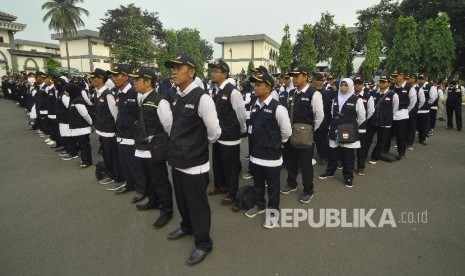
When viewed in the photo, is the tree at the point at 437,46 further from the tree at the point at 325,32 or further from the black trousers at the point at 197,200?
the black trousers at the point at 197,200

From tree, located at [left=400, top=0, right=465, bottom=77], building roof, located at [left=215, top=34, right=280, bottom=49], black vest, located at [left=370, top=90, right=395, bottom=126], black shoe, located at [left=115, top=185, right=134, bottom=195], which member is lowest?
black shoe, located at [left=115, top=185, right=134, bottom=195]

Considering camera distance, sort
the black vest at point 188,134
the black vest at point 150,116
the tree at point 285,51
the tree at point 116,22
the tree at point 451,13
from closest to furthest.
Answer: the black vest at point 188,134, the black vest at point 150,116, the tree at point 451,13, the tree at point 285,51, the tree at point 116,22

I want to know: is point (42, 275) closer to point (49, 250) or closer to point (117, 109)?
point (49, 250)

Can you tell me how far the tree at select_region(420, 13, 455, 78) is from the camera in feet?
71.7

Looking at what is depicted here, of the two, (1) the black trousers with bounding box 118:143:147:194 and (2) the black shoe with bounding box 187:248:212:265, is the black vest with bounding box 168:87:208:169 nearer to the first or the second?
(2) the black shoe with bounding box 187:248:212:265

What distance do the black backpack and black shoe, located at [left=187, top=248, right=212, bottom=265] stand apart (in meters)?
1.29

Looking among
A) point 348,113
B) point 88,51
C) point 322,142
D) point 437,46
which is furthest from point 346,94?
point 88,51

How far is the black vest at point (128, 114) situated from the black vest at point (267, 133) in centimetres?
201

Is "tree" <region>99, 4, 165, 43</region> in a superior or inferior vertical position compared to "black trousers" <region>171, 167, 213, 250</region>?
superior

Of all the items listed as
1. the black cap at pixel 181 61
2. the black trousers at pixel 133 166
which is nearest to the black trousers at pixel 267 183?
the black cap at pixel 181 61

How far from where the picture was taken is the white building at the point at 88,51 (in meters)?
49.9

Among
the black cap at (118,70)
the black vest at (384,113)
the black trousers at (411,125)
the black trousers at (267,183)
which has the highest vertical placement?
the black cap at (118,70)

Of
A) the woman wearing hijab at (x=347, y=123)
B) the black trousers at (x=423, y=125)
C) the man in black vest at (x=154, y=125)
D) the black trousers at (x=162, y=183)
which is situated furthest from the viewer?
the black trousers at (x=423, y=125)

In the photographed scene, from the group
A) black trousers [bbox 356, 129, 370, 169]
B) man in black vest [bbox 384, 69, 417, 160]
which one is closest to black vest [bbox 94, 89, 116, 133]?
black trousers [bbox 356, 129, 370, 169]
